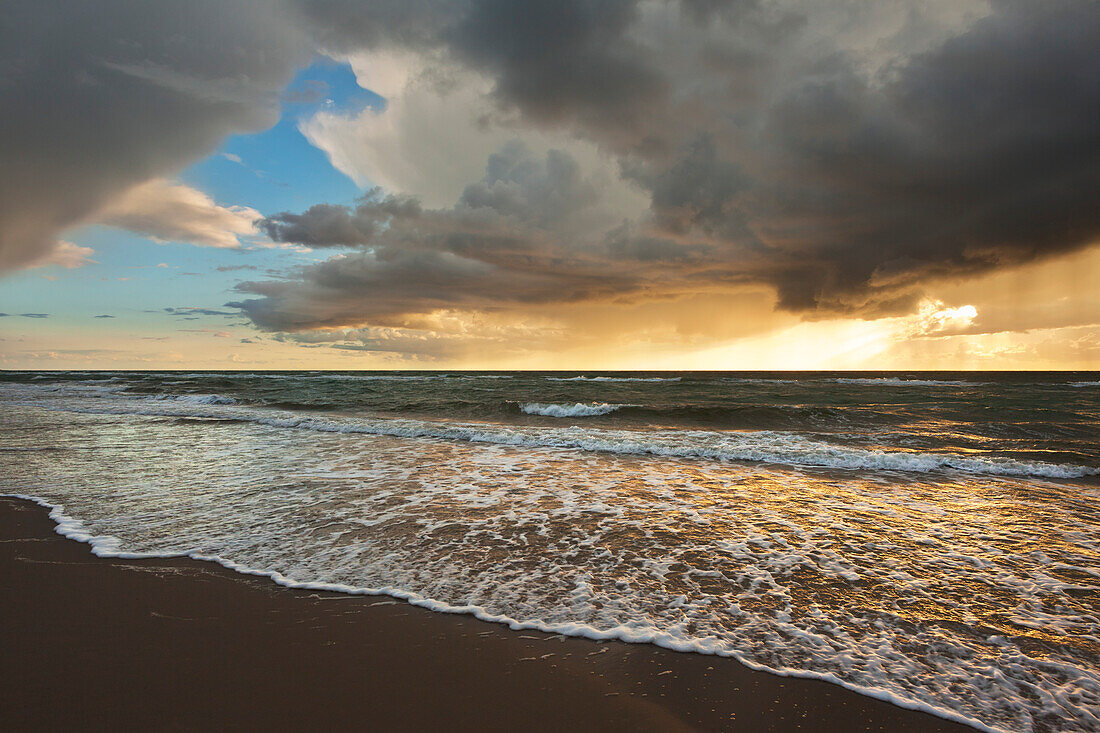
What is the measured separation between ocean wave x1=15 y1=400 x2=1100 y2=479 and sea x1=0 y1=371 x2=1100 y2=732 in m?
0.10

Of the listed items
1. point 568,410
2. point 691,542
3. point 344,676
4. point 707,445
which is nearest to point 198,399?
point 568,410

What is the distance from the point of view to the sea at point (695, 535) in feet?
11.8

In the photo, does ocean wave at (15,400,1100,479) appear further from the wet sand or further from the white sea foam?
the wet sand

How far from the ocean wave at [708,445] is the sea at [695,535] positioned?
0.10 meters

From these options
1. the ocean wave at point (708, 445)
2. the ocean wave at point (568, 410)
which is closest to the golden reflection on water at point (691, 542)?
the ocean wave at point (708, 445)

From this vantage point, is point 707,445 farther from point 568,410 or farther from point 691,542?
point 568,410

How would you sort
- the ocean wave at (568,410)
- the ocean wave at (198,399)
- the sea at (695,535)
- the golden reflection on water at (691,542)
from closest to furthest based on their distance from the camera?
the sea at (695,535), the golden reflection on water at (691,542), the ocean wave at (568,410), the ocean wave at (198,399)

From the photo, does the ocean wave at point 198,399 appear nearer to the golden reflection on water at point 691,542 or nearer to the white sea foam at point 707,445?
the white sea foam at point 707,445

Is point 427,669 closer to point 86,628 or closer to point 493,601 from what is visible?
point 493,601

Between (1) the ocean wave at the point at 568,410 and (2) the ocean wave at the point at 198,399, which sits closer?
(1) the ocean wave at the point at 568,410

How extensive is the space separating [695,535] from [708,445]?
7417 millimetres

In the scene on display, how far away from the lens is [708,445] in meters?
13.0

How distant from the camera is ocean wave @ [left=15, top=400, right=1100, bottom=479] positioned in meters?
10.7

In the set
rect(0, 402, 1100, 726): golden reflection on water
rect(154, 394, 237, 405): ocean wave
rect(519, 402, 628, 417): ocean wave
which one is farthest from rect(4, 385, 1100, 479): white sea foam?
rect(154, 394, 237, 405): ocean wave
